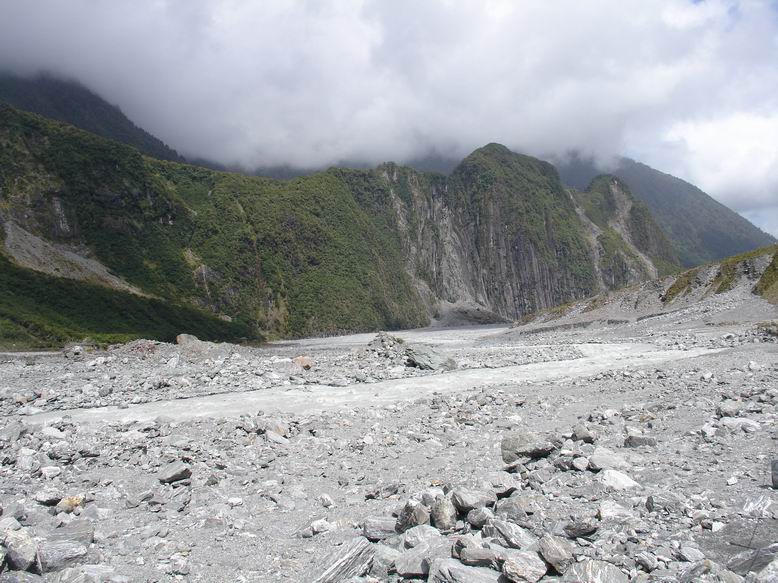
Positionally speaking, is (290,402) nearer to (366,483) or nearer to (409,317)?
(366,483)

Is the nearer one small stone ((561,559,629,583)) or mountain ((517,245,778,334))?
small stone ((561,559,629,583))

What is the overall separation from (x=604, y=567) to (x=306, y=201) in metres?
186

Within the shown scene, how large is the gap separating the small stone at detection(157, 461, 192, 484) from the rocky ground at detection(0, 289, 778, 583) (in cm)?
4

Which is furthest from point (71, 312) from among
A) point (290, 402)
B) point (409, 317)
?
point (409, 317)

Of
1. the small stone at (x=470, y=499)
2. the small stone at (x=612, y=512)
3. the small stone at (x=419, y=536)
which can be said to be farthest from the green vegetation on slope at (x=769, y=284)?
the small stone at (x=419, y=536)

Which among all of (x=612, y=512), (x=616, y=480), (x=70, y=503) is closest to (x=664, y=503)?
(x=612, y=512)

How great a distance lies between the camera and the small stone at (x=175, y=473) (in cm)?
1001

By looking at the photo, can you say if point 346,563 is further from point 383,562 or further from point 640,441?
point 640,441

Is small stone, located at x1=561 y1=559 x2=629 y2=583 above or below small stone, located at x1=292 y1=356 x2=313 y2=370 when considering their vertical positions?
below

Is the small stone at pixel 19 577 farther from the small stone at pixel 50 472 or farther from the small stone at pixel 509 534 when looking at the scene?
the small stone at pixel 509 534

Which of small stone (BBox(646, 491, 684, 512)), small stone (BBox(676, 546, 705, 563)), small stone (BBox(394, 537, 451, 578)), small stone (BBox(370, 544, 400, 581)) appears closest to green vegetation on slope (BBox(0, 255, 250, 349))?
small stone (BBox(370, 544, 400, 581))

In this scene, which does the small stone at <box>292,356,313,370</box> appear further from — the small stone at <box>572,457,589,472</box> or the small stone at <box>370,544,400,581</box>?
the small stone at <box>370,544,400,581</box>

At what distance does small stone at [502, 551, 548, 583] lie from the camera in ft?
16.8

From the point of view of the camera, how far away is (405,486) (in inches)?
370
